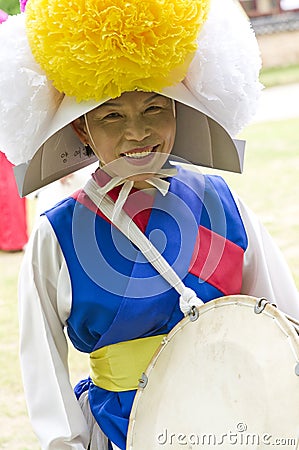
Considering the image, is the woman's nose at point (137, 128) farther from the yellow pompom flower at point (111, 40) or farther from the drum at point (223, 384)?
the drum at point (223, 384)

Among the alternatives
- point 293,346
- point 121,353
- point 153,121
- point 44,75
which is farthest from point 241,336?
point 44,75

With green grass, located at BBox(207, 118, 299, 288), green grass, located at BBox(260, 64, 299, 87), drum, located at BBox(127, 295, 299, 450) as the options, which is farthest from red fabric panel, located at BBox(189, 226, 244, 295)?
green grass, located at BBox(260, 64, 299, 87)

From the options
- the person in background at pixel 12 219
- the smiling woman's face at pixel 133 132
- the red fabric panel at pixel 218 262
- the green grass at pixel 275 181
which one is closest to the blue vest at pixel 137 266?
the red fabric panel at pixel 218 262

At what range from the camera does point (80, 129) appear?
6.54 feet

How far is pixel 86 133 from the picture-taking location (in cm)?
198

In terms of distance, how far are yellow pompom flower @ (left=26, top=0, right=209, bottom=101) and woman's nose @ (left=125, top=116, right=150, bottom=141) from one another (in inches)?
3.5

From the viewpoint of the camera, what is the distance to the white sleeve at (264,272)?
2.04m

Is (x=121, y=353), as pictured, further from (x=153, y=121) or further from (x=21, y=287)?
(x=153, y=121)

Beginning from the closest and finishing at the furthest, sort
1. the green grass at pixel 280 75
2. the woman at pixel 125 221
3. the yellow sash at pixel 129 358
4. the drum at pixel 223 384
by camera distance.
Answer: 1. the drum at pixel 223 384
2. the woman at pixel 125 221
3. the yellow sash at pixel 129 358
4. the green grass at pixel 280 75

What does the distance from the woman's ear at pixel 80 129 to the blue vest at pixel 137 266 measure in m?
0.14

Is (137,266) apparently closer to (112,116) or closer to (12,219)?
(112,116)

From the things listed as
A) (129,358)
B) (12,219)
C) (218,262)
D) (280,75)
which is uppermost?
(218,262)

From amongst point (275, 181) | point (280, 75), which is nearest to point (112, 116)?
point (275, 181)

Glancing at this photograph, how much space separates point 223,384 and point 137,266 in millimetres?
303
